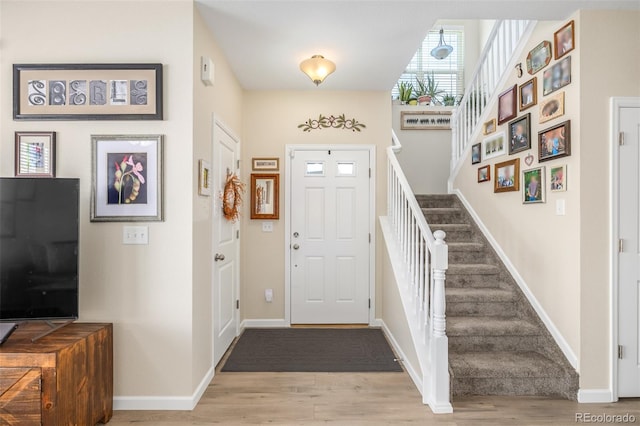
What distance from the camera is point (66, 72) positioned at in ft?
7.43

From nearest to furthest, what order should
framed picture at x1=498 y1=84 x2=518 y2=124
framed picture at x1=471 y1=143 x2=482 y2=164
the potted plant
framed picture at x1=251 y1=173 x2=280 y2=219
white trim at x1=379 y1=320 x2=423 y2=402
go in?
1. white trim at x1=379 y1=320 x2=423 y2=402
2. framed picture at x1=498 y1=84 x2=518 y2=124
3. framed picture at x1=471 y1=143 x2=482 y2=164
4. framed picture at x1=251 y1=173 x2=280 y2=219
5. the potted plant

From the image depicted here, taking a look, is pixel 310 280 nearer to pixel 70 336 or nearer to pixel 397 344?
pixel 397 344

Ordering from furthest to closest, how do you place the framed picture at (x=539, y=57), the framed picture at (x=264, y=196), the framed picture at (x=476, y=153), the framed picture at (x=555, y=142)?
1. the framed picture at (x=264, y=196)
2. the framed picture at (x=476, y=153)
3. the framed picture at (x=539, y=57)
4. the framed picture at (x=555, y=142)

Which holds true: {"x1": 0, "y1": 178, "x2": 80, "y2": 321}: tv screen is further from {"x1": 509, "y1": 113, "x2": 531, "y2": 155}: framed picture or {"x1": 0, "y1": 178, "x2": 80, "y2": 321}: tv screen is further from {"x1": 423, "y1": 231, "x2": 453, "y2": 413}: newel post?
{"x1": 509, "y1": 113, "x2": 531, "y2": 155}: framed picture

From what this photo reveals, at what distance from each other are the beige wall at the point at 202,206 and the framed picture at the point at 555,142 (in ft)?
8.37

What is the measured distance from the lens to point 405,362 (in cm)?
294

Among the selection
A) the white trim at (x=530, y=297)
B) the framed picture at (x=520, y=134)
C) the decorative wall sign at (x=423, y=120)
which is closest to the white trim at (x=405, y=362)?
the white trim at (x=530, y=297)

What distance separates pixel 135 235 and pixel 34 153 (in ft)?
2.69

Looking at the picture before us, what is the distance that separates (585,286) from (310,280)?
2531 mm

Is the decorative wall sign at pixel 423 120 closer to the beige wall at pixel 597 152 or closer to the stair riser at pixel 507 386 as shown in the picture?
the beige wall at pixel 597 152

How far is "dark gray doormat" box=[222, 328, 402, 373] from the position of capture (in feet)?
9.57

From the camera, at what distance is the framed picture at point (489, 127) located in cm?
347

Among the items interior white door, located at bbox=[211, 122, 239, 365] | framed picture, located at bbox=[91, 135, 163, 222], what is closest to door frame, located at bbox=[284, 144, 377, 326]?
interior white door, located at bbox=[211, 122, 239, 365]

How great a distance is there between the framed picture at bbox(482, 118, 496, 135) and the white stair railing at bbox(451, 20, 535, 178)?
8 centimetres
